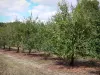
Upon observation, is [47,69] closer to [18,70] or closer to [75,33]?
[18,70]

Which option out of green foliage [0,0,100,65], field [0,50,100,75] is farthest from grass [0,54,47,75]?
green foliage [0,0,100,65]

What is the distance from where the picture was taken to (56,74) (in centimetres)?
1703

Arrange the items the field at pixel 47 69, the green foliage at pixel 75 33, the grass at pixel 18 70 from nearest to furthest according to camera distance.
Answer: the grass at pixel 18 70, the field at pixel 47 69, the green foliage at pixel 75 33

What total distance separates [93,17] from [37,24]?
13.3 m

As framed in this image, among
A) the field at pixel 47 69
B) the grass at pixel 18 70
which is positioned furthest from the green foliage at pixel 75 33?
the grass at pixel 18 70

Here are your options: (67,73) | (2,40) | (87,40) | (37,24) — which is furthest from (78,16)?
(2,40)

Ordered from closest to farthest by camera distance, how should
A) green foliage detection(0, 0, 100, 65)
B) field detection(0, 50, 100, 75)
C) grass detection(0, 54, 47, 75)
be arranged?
grass detection(0, 54, 47, 75) → field detection(0, 50, 100, 75) → green foliage detection(0, 0, 100, 65)

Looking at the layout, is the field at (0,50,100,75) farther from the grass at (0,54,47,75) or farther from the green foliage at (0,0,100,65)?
the green foliage at (0,0,100,65)

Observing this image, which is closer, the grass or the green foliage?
the grass

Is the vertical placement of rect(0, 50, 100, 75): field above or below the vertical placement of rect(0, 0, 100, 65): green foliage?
below

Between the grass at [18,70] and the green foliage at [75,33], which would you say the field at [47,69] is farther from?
the green foliage at [75,33]

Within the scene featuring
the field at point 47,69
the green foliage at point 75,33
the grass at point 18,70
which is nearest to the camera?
the grass at point 18,70

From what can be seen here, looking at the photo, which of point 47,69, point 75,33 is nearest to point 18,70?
point 47,69

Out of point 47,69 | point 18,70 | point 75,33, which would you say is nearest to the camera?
point 18,70
